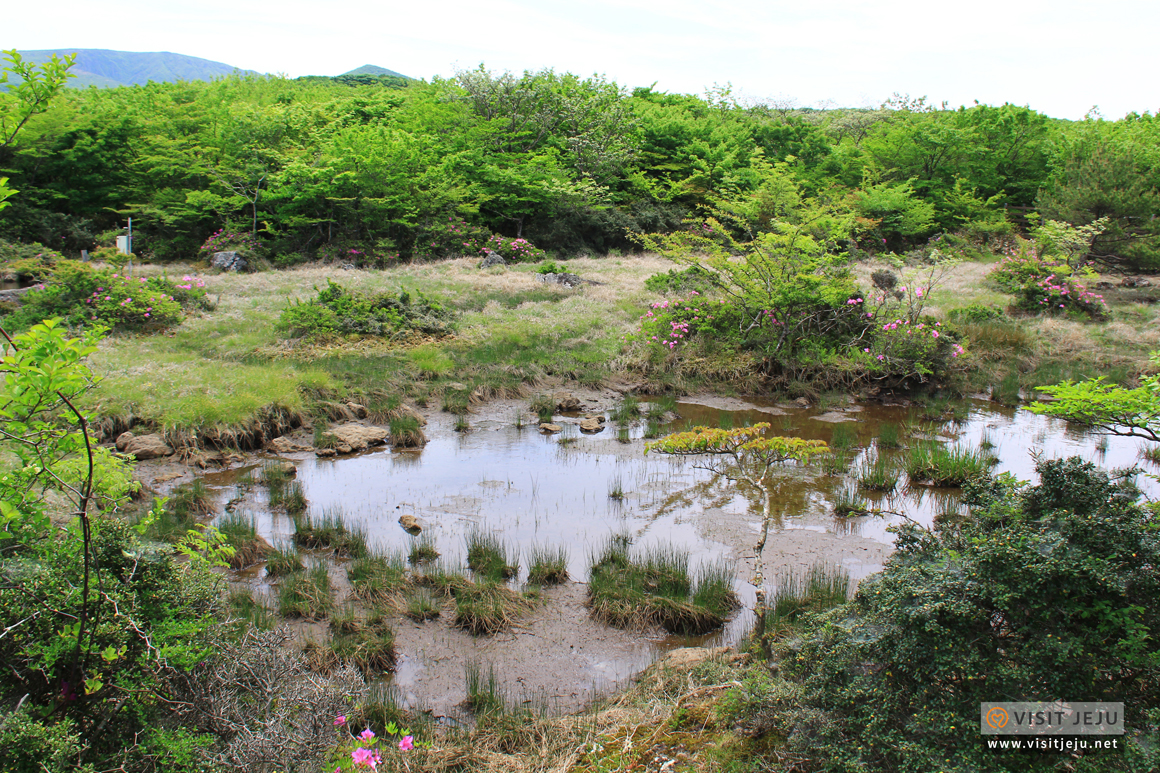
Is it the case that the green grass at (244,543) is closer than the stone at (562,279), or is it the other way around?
the green grass at (244,543)

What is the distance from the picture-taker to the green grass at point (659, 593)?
4984 millimetres

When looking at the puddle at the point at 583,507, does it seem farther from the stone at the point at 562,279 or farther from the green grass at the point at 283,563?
the stone at the point at 562,279

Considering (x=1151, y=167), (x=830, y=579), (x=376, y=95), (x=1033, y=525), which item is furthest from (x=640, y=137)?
(x=1033, y=525)

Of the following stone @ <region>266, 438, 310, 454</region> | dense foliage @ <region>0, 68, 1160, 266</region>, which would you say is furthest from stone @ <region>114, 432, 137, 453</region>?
dense foliage @ <region>0, 68, 1160, 266</region>

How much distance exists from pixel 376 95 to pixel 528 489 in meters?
29.7

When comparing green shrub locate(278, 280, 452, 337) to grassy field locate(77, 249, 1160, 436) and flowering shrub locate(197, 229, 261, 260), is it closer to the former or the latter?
grassy field locate(77, 249, 1160, 436)

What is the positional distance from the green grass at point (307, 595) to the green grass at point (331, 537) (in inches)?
19.0

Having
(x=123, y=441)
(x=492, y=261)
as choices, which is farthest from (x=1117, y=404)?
(x=492, y=261)

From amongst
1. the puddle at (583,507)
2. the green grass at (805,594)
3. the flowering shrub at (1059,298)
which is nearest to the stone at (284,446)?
the puddle at (583,507)

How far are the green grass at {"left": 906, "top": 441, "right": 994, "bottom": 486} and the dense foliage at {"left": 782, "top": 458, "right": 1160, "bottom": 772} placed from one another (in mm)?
5566

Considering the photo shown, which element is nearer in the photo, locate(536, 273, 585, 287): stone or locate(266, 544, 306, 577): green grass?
locate(266, 544, 306, 577): green grass

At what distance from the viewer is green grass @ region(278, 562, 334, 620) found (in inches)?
195

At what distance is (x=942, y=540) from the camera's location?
10.4 ft

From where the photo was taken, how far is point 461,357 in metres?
12.6
